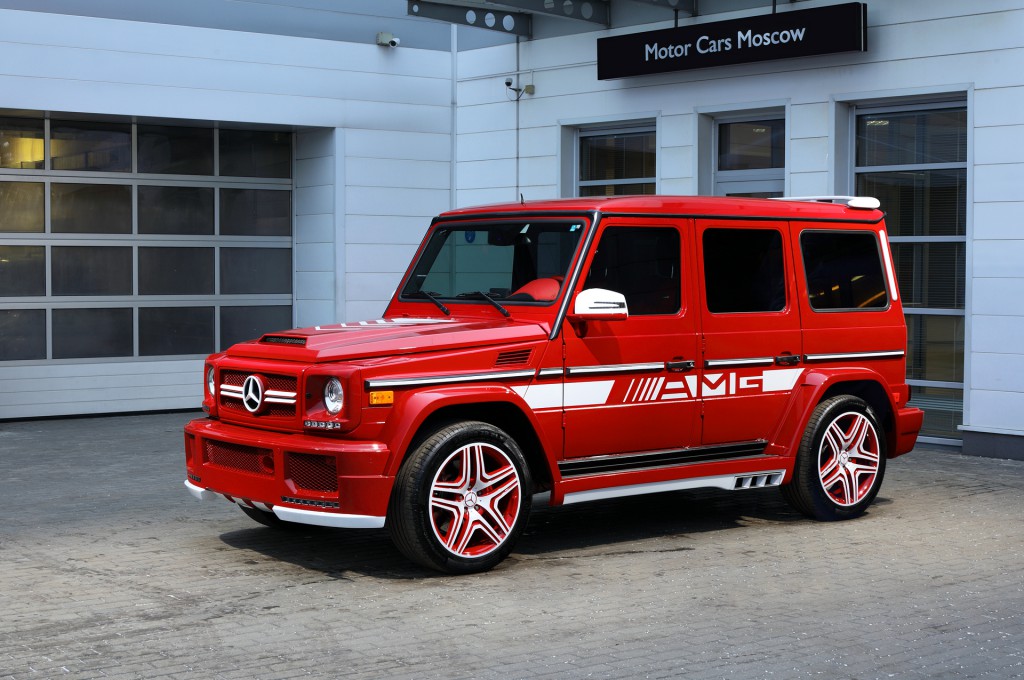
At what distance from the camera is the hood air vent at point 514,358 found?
7133 mm

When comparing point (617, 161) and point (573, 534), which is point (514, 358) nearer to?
point (573, 534)

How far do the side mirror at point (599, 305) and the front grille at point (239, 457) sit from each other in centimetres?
182

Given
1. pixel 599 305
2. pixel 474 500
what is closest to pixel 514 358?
pixel 599 305

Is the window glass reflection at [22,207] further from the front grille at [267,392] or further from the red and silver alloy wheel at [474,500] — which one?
the red and silver alloy wheel at [474,500]

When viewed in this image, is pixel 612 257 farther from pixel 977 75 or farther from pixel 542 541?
pixel 977 75

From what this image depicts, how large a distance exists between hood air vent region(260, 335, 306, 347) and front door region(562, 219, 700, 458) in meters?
1.42

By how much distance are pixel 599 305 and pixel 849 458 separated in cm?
237

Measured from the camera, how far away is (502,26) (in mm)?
14914

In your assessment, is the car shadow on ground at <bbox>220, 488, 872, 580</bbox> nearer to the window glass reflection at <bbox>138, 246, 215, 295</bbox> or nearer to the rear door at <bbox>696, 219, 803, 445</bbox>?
the rear door at <bbox>696, 219, 803, 445</bbox>

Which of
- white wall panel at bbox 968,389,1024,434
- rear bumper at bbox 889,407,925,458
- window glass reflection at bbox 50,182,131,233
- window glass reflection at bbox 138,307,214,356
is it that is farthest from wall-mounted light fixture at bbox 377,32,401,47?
rear bumper at bbox 889,407,925,458

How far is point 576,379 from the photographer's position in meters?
7.41

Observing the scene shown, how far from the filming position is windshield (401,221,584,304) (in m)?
7.64

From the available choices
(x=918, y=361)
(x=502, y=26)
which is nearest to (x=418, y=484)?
(x=918, y=361)

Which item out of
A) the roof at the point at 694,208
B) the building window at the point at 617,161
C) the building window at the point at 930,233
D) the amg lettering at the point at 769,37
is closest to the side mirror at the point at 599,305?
the roof at the point at 694,208
